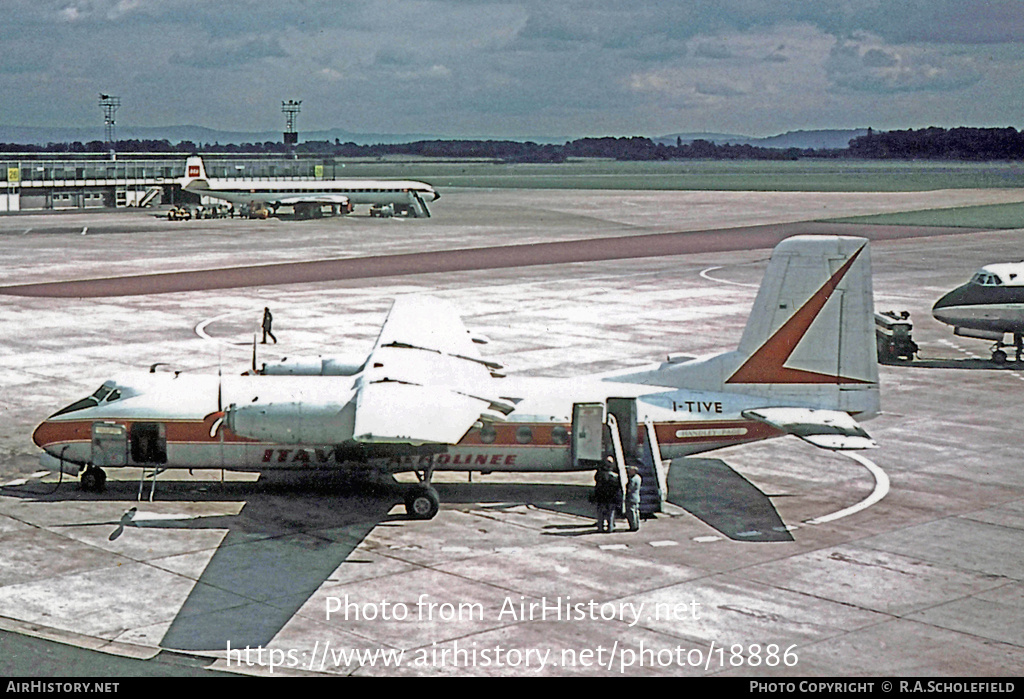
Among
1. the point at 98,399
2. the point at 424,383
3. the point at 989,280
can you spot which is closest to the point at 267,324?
the point at 98,399

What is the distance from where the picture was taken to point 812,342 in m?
33.0

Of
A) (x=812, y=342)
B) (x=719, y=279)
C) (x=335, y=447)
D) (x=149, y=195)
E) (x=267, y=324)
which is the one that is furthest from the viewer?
(x=149, y=195)

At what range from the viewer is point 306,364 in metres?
34.4

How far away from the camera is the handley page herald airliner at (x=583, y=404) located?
105 feet

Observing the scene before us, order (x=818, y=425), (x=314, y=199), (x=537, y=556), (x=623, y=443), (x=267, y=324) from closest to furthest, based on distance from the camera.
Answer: (x=537, y=556), (x=818, y=425), (x=623, y=443), (x=267, y=324), (x=314, y=199)

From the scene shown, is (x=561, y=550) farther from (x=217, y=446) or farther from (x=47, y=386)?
(x=47, y=386)

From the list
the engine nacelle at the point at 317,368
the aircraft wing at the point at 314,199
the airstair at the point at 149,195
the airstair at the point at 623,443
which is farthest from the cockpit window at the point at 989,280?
the airstair at the point at 149,195

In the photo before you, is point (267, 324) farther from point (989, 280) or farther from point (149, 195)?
point (149, 195)

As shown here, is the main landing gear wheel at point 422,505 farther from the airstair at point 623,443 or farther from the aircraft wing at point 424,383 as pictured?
the airstair at point 623,443

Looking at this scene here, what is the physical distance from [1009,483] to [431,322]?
57.1 ft

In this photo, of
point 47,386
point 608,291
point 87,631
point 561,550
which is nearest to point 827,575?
point 561,550

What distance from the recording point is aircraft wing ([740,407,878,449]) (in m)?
28.5

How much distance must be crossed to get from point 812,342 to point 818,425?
380 centimetres
